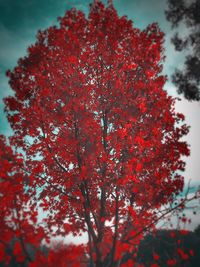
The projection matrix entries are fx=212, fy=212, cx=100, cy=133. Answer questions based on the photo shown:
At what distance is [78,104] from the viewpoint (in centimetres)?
702

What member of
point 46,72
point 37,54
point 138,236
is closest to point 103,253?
point 138,236

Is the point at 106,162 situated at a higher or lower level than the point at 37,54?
lower

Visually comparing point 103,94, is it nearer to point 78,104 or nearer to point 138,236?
point 78,104

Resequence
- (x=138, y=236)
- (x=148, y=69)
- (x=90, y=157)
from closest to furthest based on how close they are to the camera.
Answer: (x=138, y=236), (x=90, y=157), (x=148, y=69)

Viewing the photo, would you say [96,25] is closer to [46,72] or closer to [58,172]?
[46,72]

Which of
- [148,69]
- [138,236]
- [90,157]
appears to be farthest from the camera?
[148,69]

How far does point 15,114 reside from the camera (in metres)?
7.84

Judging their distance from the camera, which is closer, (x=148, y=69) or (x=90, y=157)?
(x=90, y=157)

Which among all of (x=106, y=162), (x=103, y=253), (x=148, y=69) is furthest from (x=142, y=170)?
(x=148, y=69)

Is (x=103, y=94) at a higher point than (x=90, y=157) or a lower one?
higher

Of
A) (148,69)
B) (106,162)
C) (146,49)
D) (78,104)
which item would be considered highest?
(146,49)

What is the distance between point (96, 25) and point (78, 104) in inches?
144

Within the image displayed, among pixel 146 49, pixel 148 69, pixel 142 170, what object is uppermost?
pixel 146 49

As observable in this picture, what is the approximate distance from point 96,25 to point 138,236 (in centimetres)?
787
